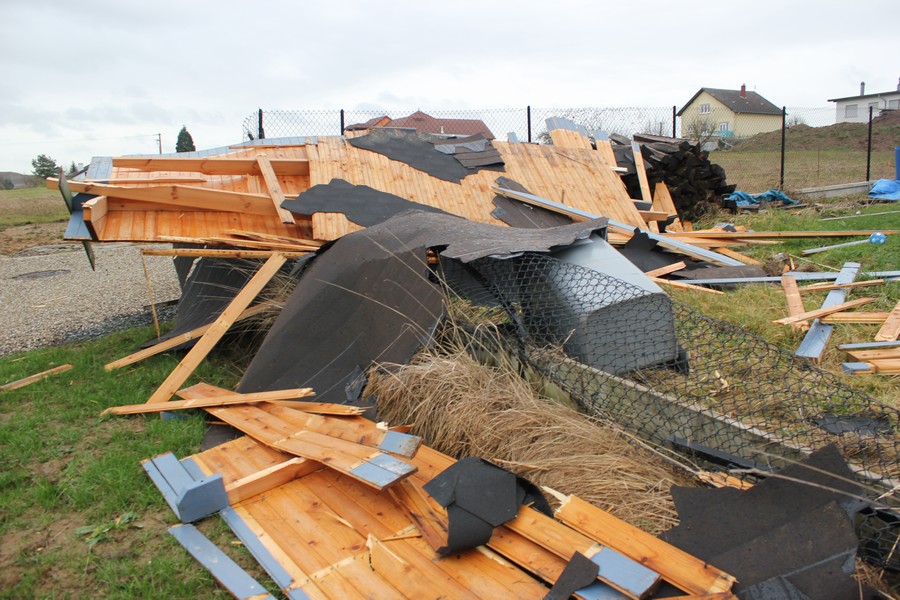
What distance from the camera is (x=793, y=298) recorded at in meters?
5.52

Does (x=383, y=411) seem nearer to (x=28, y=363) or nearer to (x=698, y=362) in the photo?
(x=698, y=362)

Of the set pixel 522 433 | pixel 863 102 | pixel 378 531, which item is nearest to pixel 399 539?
pixel 378 531

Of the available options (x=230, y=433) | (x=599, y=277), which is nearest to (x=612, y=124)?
(x=599, y=277)

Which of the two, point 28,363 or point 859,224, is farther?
point 859,224

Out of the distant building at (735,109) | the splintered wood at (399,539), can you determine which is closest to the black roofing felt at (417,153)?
the splintered wood at (399,539)

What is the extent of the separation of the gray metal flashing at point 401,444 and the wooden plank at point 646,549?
893mm

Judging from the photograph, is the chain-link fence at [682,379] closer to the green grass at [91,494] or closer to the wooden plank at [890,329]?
the wooden plank at [890,329]

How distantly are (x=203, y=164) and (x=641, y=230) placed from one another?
16.7 ft

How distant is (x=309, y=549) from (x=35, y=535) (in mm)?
1526

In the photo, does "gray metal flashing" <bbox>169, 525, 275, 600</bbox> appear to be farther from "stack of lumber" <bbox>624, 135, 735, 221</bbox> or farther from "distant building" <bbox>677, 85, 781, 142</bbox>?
"distant building" <bbox>677, 85, 781, 142</bbox>

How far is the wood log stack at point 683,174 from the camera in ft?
33.9

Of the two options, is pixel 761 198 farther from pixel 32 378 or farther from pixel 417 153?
pixel 32 378

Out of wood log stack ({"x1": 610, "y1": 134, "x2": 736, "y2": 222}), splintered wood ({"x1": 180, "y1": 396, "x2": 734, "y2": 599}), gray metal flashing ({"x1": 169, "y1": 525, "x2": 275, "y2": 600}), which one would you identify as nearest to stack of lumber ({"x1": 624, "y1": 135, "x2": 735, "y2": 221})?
wood log stack ({"x1": 610, "y1": 134, "x2": 736, "y2": 222})

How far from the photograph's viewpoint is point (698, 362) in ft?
12.8
